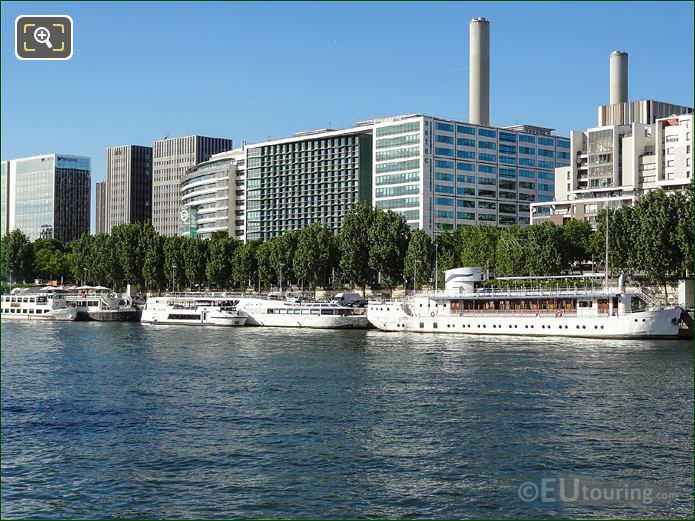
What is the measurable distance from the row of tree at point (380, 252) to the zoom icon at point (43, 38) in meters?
93.8

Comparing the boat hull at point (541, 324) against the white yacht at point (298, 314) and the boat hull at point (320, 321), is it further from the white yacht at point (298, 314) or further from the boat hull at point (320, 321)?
the white yacht at point (298, 314)

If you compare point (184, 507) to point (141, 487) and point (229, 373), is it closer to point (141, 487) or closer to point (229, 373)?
point (141, 487)

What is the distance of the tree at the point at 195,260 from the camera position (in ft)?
557

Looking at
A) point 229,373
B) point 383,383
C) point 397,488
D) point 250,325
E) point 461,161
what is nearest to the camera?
point 397,488

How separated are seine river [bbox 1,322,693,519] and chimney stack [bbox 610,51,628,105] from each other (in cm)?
13863

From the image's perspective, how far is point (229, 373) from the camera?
60.5 m

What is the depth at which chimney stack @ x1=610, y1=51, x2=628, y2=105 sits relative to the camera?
19525 cm

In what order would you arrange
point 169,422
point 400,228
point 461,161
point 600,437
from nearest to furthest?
point 600,437, point 169,422, point 400,228, point 461,161

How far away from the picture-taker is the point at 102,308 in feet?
484

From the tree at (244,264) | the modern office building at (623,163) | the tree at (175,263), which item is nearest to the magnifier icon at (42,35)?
the modern office building at (623,163)

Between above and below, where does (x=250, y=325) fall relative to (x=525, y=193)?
below

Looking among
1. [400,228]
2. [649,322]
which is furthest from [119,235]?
[649,322]

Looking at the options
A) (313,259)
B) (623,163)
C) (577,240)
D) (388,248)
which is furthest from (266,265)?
(623,163)

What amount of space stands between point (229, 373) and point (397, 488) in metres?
31.7
